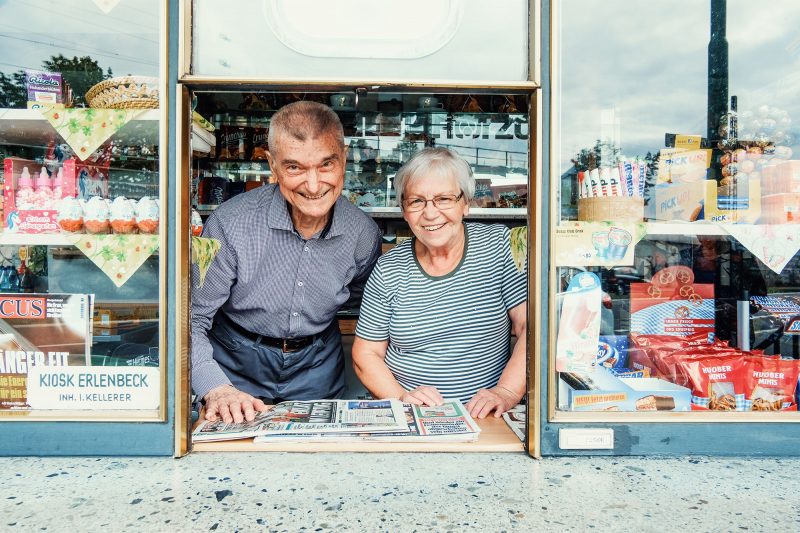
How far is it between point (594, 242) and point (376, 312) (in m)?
0.96

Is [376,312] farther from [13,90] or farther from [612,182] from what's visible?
[13,90]

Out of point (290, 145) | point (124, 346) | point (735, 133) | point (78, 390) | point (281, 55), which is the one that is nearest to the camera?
point (281, 55)

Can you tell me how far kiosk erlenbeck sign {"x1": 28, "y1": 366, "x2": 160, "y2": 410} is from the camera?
1482mm

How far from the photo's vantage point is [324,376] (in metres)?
2.42

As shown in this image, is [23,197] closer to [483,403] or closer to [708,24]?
[483,403]

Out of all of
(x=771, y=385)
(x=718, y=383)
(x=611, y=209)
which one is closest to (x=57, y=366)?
(x=611, y=209)

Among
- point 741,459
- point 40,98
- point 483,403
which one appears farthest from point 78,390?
point 741,459

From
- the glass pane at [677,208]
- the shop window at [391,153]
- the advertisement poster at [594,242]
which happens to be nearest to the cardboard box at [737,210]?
the glass pane at [677,208]

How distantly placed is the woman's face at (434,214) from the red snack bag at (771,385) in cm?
109

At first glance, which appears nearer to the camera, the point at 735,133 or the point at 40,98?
the point at 40,98

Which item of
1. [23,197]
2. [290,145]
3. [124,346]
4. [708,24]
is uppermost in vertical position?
[708,24]

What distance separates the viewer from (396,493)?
126 cm

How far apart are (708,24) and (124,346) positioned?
102 inches

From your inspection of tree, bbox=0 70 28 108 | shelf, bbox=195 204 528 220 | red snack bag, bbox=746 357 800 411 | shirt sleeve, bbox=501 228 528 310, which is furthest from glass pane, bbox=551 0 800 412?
tree, bbox=0 70 28 108
